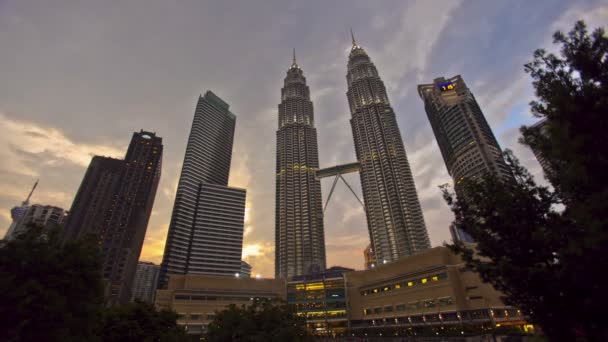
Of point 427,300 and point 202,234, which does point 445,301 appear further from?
point 202,234

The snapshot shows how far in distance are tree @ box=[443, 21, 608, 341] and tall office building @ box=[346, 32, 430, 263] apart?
154303mm

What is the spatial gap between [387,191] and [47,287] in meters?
170

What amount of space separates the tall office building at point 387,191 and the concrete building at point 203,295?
76631mm

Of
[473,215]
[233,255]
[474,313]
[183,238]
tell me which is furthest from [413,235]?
[473,215]

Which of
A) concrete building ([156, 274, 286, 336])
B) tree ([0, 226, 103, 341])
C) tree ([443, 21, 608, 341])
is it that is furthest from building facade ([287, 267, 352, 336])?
tree ([443, 21, 608, 341])

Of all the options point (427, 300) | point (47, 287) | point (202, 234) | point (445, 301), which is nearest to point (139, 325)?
point (47, 287)

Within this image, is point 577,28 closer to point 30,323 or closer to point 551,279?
point 551,279

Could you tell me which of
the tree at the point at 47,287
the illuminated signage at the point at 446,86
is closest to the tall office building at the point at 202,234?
the illuminated signage at the point at 446,86

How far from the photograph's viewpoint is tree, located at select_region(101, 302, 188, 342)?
2559cm

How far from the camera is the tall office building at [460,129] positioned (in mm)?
143000

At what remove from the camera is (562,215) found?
10992 mm

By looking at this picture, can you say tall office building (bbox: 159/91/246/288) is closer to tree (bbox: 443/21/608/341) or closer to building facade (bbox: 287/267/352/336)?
building facade (bbox: 287/267/352/336)

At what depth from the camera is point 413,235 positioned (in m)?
157

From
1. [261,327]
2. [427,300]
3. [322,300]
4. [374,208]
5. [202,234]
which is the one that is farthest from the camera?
[202,234]
